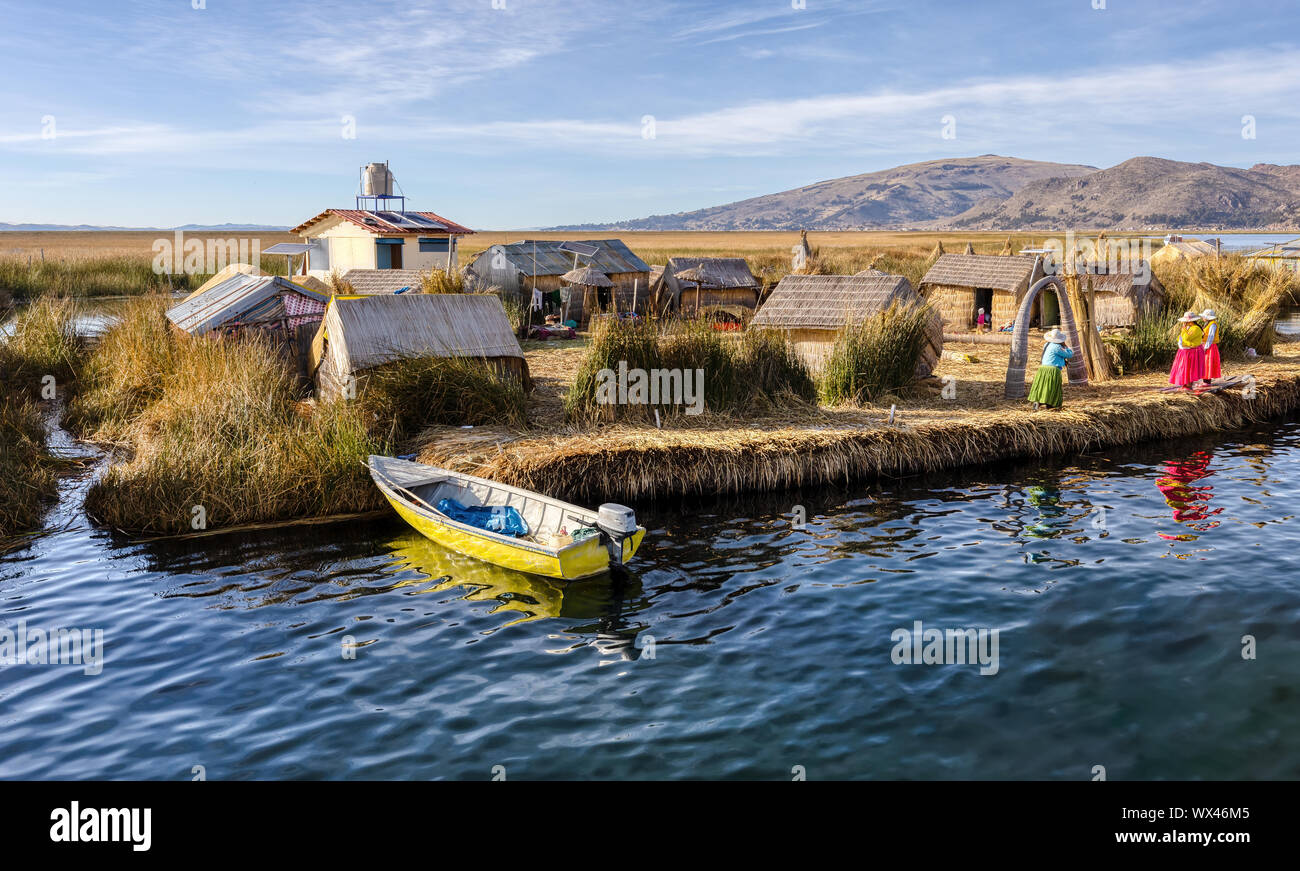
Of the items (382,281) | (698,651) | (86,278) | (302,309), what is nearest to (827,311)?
(302,309)

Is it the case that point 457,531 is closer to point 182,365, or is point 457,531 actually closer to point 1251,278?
point 182,365

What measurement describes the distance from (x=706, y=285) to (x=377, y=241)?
10.8m

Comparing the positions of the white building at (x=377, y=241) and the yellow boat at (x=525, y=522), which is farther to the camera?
the white building at (x=377, y=241)

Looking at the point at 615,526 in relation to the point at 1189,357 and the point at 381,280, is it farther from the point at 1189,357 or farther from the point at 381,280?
the point at 381,280

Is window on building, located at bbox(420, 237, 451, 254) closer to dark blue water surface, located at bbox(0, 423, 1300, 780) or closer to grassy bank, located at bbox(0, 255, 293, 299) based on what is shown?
grassy bank, located at bbox(0, 255, 293, 299)

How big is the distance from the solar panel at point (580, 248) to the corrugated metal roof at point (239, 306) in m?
13.9

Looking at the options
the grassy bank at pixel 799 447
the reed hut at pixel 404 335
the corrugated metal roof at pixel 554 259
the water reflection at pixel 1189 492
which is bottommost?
the water reflection at pixel 1189 492

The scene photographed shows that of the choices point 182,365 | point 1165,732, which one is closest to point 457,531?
point 1165,732

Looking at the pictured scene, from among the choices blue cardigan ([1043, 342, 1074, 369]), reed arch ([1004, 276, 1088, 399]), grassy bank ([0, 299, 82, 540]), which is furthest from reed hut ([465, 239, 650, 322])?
blue cardigan ([1043, 342, 1074, 369])

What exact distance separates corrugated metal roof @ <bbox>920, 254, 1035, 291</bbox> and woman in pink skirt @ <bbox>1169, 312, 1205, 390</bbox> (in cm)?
756

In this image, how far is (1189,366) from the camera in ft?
59.4

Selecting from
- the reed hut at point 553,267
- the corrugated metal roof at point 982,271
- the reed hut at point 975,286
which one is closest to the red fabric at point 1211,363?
the corrugated metal roof at point 982,271

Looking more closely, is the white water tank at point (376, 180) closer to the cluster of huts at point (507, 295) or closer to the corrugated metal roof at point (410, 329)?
the cluster of huts at point (507, 295)

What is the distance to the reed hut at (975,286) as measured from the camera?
26.0 meters
